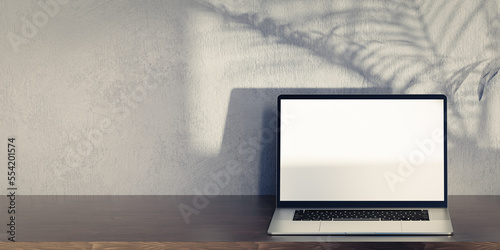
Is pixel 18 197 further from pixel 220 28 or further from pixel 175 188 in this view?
pixel 220 28

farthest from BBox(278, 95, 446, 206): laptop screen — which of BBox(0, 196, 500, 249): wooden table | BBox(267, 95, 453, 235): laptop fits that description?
BBox(0, 196, 500, 249): wooden table

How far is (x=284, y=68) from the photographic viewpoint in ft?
5.00

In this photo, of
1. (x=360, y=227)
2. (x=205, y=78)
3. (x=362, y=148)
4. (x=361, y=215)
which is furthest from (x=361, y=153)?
(x=205, y=78)

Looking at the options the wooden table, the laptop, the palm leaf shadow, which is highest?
the palm leaf shadow

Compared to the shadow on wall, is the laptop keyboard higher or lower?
lower

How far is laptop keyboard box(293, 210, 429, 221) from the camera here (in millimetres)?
1221

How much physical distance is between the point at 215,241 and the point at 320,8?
83cm

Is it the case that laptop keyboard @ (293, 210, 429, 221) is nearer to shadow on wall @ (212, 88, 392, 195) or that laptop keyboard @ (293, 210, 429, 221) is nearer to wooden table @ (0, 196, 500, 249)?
wooden table @ (0, 196, 500, 249)

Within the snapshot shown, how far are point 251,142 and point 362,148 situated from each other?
0.35 m

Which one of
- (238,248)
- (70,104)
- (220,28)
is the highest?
(220,28)

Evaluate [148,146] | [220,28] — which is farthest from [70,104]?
[220,28]

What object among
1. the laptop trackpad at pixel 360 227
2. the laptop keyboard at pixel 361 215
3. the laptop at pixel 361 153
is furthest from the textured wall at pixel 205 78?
the laptop trackpad at pixel 360 227

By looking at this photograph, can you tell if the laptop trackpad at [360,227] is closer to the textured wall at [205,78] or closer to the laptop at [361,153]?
the laptop at [361,153]

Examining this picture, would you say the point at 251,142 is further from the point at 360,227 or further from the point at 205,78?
the point at 360,227
